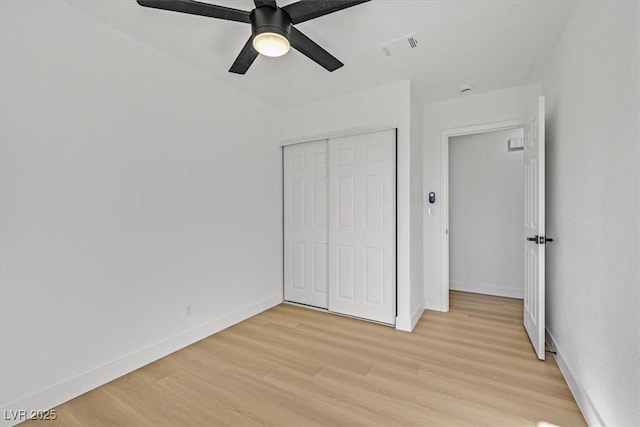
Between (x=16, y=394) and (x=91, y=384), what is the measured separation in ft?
1.26

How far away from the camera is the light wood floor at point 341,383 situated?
5.62 feet

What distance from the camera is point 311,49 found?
74.7 inches

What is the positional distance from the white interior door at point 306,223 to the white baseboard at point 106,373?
36.2 inches

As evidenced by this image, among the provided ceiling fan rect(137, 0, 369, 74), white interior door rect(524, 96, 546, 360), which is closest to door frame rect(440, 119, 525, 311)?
white interior door rect(524, 96, 546, 360)

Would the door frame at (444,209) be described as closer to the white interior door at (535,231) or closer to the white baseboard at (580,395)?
the white interior door at (535,231)

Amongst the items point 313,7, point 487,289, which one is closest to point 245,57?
point 313,7

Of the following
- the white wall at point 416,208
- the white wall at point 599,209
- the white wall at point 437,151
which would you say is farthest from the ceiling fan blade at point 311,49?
the white wall at point 437,151

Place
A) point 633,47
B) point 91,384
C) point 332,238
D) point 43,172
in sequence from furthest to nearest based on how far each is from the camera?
point 332,238
point 91,384
point 43,172
point 633,47

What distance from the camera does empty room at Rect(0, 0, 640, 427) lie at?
1652mm

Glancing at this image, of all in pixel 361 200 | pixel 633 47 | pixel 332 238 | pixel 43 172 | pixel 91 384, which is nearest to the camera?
pixel 633 47

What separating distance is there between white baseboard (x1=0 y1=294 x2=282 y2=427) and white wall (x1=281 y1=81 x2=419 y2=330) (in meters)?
1.82

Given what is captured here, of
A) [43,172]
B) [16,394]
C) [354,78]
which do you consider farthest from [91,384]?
[354,78]

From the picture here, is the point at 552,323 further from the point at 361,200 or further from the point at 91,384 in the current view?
the point at 91,384

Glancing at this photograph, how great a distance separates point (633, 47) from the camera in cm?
122
